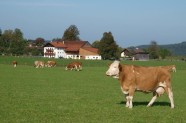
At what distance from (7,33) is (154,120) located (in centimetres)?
18405

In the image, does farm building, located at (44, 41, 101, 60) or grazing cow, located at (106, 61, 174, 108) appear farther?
farm building, located at (44, 41, 101, 60)

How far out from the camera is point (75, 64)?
2334 inches

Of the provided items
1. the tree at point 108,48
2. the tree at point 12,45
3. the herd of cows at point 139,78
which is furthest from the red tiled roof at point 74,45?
the herd of cows at point 139,78

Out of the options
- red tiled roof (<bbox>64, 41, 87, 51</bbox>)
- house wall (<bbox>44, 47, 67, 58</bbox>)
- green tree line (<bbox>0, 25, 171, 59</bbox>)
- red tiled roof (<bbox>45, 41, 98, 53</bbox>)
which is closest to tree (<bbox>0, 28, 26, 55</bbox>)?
green tree line (<bbox>0, 25, 171, 59</bbox>)

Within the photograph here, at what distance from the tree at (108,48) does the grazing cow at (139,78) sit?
413 ft

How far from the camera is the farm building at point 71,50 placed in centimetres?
17300

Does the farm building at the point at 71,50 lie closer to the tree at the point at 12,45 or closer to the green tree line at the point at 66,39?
the green tree line at the point at 66,39

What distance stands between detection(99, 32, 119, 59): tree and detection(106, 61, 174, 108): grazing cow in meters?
126

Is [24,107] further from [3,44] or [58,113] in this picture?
[3,44]

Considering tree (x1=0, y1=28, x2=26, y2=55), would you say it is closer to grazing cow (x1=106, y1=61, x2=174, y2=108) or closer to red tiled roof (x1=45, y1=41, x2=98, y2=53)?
red tiled roof (x1=45, y1=41, x2=98, y2=53)

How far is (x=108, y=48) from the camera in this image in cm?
14225

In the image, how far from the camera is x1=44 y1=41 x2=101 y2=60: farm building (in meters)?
173

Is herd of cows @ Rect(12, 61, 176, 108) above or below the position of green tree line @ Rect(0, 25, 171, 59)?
below

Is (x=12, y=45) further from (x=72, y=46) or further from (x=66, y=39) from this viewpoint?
(x=66, y=39)
